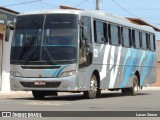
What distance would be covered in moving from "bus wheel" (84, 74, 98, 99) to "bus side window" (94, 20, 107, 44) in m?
1.56

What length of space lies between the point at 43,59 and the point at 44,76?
0.63 meters

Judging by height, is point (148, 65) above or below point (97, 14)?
below

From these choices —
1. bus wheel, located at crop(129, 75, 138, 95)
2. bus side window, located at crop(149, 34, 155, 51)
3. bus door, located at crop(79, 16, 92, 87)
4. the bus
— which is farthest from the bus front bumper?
bus side window, located at crop(149, 34, 155, 51)

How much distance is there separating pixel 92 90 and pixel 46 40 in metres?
2.92

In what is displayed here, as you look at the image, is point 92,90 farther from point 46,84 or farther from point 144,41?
point 144,41

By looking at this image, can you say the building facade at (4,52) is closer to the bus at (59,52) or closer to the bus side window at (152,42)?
the bus side window at (152,42)

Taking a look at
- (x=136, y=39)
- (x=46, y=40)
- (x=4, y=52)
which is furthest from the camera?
(x=4, y=52)

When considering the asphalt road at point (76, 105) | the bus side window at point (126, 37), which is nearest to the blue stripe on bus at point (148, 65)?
the bus side window at point (126, 37)

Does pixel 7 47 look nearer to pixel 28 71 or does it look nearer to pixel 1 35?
pixel 1 35

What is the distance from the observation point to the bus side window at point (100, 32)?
20.4 m

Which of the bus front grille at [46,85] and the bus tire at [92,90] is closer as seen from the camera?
the bus front grille at [46,85]

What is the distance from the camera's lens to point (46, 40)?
1888cm

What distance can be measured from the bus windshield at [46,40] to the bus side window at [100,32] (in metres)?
1.62

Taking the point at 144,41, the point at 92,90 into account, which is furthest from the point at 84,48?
the point at 144,41
